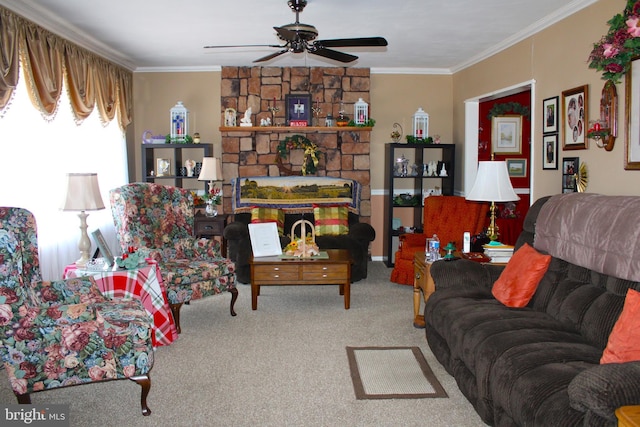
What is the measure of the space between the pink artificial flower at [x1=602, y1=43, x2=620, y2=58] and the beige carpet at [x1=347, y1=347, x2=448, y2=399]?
7.47 feet

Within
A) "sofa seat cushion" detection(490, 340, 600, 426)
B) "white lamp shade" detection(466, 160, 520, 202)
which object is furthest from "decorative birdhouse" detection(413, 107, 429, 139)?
"sofa seat cushion" detection(490, 340, 600, 426)

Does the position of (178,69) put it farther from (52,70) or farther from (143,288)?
(143,288)

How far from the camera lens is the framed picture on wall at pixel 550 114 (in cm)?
454

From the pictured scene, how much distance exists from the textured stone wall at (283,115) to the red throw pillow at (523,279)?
3777mm

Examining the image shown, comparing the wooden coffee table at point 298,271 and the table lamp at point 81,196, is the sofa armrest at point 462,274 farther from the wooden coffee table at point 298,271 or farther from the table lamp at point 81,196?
the table lamp at point 81,196

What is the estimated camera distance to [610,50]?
137 inches

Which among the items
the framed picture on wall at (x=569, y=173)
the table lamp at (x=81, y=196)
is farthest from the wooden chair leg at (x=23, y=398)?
the framed picture on wall at (x=569, y=173)

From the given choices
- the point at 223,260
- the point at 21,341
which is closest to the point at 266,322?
the point at 223,260

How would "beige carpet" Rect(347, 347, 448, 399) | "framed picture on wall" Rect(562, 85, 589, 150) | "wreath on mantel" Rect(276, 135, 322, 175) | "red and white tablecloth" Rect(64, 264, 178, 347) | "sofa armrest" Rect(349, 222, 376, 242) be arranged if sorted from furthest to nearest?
"wreath on mantel" Rect(276, 135, 322, 175) → "sofa armrest" Rect(349, 222, 376, 242) → "framed picture on wall" Rect(562, 85, 589, 150) → "red and white tablecloth" Rect(64, 264, 178, 347) → "beige carpet" Rect(347, 347, 448, 399)

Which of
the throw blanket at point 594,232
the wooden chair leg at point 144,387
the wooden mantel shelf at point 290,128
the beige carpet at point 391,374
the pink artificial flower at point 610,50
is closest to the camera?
the throw blanket at point 594,232

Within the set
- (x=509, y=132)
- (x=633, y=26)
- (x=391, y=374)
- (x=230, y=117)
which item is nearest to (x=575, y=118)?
(x=633, y=26)

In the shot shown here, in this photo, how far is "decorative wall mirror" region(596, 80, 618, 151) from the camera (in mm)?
3693

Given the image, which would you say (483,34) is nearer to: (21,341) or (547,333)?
(547,333)

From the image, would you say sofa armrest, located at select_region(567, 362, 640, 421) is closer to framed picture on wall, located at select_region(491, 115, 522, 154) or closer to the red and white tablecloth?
the red and white tablecloth
